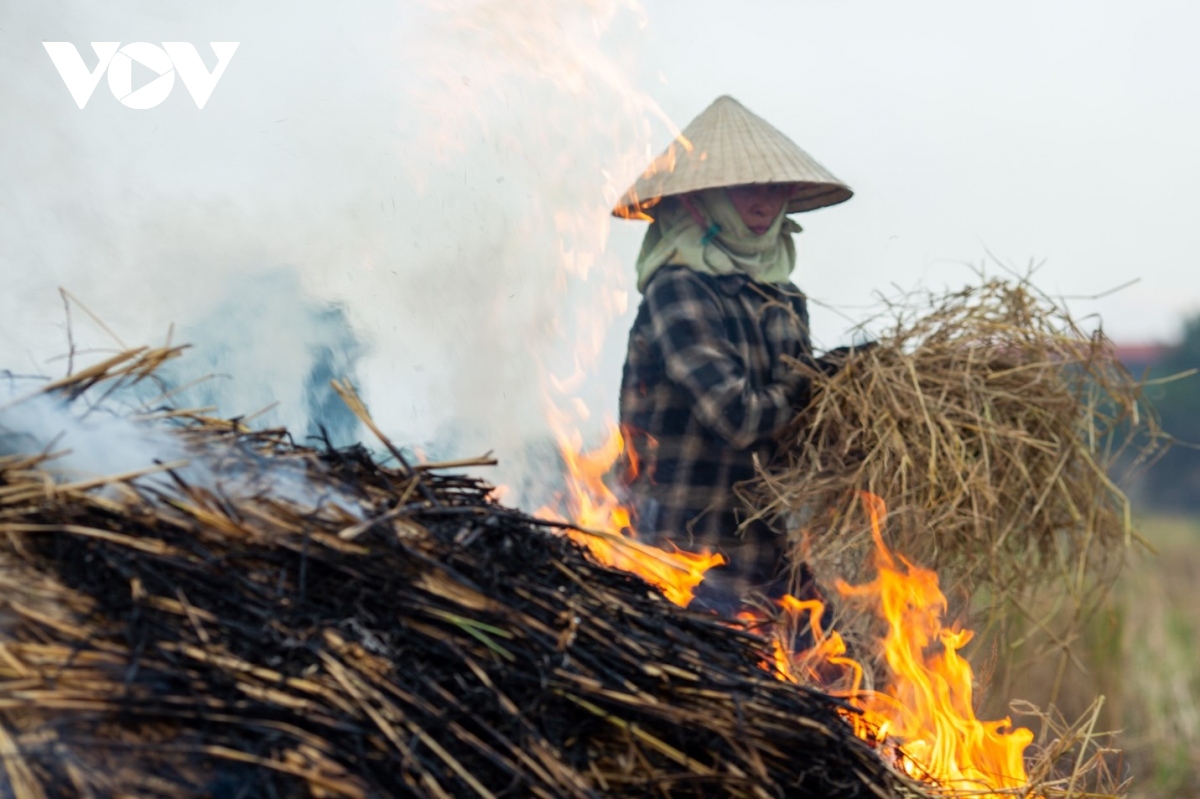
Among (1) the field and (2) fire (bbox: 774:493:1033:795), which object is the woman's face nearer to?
(2) fire (bbox: 774:493:1033:795)

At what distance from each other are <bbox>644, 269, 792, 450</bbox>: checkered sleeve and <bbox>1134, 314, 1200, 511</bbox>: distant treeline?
2.50 meters

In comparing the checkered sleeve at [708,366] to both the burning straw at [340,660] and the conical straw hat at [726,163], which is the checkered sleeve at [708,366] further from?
the burning straw at [340,660]

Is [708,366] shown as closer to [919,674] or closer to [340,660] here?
[919,674]

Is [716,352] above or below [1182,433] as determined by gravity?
above

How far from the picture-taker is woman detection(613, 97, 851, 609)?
3297mm

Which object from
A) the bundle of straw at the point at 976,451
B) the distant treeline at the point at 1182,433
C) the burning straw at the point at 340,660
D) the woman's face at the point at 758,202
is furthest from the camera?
the distant treeline at the point at 1182,433

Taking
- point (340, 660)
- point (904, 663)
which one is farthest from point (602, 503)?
point (340, 660)

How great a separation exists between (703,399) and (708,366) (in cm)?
11

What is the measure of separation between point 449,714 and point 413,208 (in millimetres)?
3601

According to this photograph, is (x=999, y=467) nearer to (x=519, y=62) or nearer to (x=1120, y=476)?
(x=1120, y=476)

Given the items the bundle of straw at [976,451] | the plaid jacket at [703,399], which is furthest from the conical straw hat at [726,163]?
the bundle of straw at [976,451]

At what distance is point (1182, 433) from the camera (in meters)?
8.33

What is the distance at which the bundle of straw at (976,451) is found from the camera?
10.00 ft

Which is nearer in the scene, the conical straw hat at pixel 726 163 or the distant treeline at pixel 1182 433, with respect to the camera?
the conical straw hat at pixel 726 163
